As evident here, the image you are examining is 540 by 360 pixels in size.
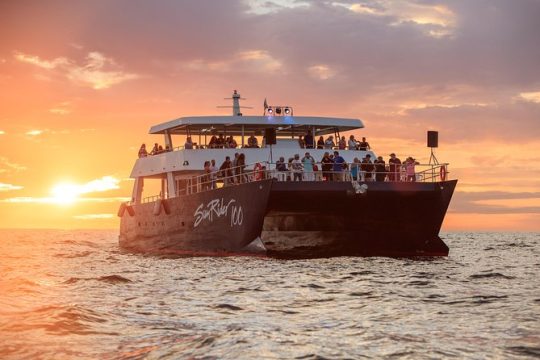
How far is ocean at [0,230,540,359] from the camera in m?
8.85

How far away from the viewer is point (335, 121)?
3172 cm

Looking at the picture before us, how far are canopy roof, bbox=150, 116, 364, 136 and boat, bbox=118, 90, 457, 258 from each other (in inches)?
1.8

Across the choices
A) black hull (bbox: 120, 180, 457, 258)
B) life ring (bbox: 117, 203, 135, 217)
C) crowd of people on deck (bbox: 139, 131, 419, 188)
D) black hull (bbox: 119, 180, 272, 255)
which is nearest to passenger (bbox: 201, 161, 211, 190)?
crowd of people on deck (bbox: 139, 131, 419, 188)

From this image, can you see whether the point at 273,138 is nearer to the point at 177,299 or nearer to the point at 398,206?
the point at 398,206

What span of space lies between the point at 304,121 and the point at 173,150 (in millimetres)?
6145

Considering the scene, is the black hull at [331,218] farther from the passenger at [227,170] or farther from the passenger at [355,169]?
the passenger at [355,169]

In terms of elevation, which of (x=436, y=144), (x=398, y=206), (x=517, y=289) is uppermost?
(x=436, y=144)

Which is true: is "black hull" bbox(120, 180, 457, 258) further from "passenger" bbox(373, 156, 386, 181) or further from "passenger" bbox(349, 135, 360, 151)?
"passenger" bbox(349, 135, 360, 151)

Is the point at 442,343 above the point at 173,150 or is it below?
below

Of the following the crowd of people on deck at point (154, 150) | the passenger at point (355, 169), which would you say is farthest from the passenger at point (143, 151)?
the passenger at point (355, 169)

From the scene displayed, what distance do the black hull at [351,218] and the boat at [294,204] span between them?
0.03m

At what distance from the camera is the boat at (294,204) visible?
23.5 metres

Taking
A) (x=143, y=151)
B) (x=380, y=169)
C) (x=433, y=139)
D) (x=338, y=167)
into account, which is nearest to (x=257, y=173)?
(x=338, y=167)

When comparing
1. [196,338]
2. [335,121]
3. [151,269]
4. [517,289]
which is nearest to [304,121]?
[335,121]
